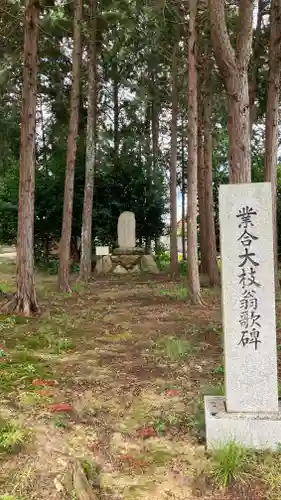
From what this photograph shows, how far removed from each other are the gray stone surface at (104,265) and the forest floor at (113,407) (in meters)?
8.88

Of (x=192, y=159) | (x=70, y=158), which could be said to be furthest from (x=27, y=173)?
(x=70, y=158)

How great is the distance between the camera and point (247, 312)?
3564mm

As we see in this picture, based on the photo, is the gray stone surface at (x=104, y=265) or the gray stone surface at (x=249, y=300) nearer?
the gray stone surface at (x=249, y=300)

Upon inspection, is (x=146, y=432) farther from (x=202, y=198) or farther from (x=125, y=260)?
(x=125, y=260)

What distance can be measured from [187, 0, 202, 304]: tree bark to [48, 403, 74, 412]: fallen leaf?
568 cm

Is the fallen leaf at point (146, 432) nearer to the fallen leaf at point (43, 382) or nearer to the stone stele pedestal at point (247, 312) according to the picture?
the stone stele pedestal at point (247, 312)

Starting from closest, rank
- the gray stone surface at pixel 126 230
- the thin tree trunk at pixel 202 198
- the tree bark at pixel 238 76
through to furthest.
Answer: the tree bark at pixel 238 76 < the thin tree trunk at pixel 202 198 < the gray stone surface at pixel 126 230

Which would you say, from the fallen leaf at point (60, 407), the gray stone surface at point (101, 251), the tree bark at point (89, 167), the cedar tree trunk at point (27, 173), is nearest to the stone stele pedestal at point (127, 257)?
the gray stone surface at point (101, 251)

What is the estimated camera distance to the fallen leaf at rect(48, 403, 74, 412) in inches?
158

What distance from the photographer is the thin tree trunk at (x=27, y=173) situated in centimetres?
811

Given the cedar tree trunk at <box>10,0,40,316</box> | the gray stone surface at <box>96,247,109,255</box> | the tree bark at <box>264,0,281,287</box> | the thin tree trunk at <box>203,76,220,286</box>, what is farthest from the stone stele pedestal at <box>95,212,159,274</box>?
the cedar tree trunk at <box>10,0,40,316</box>

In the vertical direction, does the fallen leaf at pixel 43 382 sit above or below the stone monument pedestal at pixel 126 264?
below

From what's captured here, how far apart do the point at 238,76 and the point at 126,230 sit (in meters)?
12.5

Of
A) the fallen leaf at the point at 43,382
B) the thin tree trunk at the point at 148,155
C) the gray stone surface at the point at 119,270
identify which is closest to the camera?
the fallen leaf at the point at 43,382
